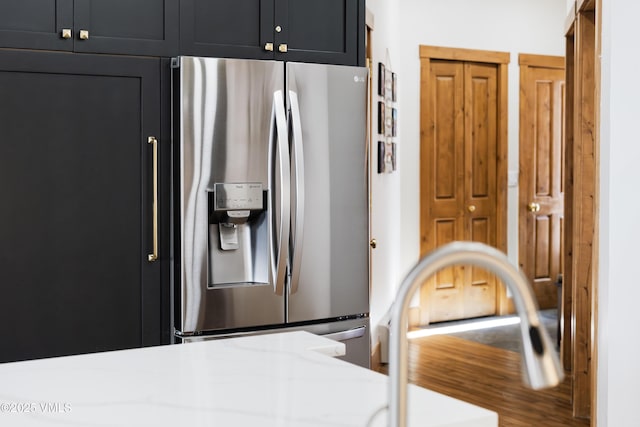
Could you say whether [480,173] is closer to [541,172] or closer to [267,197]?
[541,172]

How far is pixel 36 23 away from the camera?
2.95m

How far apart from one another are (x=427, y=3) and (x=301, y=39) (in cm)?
326

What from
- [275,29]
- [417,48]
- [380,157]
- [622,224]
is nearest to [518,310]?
[622,224]

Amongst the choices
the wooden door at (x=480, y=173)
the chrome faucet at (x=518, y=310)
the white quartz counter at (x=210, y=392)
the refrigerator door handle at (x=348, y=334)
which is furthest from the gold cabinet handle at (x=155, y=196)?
the wooden door at (x=480, y=173)

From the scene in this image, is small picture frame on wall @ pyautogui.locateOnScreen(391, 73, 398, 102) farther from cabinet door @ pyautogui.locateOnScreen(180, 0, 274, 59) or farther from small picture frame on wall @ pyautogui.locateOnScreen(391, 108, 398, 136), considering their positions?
cabinet door @ pyautogui.locateOnScreen(180, 0, 274, 59)

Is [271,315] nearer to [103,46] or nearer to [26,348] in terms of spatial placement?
[26,348]

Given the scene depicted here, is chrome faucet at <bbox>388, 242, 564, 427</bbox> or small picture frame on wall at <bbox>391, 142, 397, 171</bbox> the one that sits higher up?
small picture frame on wall at <bbox>391, 142, 397, 171</bbox>

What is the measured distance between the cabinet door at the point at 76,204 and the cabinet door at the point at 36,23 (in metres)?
0.05

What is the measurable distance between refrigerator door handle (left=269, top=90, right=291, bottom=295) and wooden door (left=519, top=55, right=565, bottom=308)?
13.4 ft

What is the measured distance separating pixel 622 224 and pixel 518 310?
2.43 meters

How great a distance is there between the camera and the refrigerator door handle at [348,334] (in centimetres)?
338

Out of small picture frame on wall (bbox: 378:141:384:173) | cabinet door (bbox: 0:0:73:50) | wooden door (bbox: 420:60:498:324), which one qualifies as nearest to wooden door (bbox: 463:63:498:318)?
wooden door (bbox: 420:60:498:324)

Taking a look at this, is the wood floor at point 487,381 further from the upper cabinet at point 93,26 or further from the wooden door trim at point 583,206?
the upper cabinet at point 93,26

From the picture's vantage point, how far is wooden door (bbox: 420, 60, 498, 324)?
255 inches
